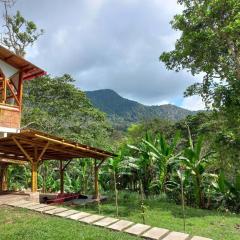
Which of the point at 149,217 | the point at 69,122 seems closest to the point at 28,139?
the point at 149,217

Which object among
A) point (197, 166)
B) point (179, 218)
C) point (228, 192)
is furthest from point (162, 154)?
point (179, 218)

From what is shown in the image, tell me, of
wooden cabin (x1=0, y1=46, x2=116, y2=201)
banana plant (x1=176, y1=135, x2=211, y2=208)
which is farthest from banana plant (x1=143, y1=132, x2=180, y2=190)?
wooden cabin (x1=0, y1=46, x2=116, y2=201)

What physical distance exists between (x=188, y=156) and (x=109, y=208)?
3.69 m

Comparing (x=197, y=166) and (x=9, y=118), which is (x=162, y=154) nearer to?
(x=197, y=166)

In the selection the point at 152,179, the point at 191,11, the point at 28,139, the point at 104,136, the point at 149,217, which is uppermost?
the point at 191,11

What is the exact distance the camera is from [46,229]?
23.6 ft

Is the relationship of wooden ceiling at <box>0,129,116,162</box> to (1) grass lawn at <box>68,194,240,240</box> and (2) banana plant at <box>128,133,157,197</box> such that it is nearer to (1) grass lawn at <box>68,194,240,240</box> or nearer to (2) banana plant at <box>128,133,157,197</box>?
(1) grass lawn at <box>68,194,240,240</box>

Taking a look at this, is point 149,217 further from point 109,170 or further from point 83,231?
point 109,170

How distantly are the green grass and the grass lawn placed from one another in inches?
105

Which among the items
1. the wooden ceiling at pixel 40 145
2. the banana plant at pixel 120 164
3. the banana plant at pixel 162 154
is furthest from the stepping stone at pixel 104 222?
the banana plant at pixel 120 164

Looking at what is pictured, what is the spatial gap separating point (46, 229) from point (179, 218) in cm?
500

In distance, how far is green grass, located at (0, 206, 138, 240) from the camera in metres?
6.67

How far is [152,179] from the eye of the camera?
1659 cm

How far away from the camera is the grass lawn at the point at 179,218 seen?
8.88m
